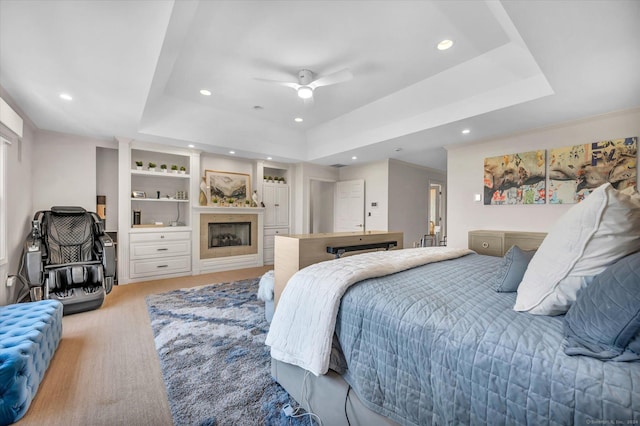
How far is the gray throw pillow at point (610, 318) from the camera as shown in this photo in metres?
0.73

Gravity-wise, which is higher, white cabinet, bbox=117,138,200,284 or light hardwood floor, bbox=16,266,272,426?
white cabinet, bbox=117,138,200,284

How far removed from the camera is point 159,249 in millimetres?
4676

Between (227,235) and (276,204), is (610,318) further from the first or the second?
(276,204)

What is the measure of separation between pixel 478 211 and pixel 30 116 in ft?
21.0

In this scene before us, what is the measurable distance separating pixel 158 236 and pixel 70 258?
3.95 ft

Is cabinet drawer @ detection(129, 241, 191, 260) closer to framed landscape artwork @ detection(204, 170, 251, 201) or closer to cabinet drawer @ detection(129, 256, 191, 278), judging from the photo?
cabinet drawer @ detection(129, 256, 191, 278)

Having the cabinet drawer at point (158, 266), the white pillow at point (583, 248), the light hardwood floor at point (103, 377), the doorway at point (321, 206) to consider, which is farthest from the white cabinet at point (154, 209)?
the white pillow at point (583, 248)

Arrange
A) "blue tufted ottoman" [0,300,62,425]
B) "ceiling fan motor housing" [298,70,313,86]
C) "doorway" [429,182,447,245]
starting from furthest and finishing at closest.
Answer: "doorway" [429,182,447,245]
"ceiling fan motor housing" [298,70,313,86]
"blue tufted ottoman" [0,300,62,425]

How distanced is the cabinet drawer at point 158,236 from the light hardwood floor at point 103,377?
1586 millimetres

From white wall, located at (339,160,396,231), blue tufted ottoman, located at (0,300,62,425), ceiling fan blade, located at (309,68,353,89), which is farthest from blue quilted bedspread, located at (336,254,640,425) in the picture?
white wall, located at (339,160,396,231)

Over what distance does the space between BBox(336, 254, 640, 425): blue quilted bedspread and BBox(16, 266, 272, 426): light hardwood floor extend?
1289 millimetres

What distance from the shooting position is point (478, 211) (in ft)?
13.9

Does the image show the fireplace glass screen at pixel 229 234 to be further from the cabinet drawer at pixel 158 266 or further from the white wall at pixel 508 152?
the white wall at pixel 508 152

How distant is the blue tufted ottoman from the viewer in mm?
1472
